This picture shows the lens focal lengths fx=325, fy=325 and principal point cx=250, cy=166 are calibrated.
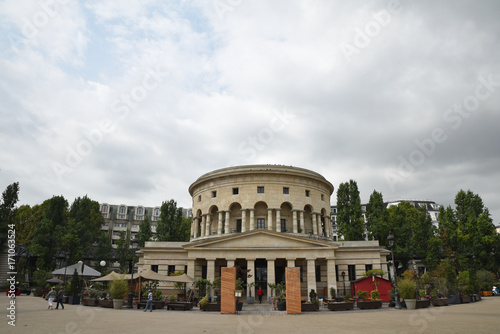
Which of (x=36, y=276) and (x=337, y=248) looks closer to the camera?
(x=337, y=248)


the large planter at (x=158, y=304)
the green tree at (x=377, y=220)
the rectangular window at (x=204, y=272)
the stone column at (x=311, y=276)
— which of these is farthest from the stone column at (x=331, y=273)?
the green tree at (x=377, y=220)

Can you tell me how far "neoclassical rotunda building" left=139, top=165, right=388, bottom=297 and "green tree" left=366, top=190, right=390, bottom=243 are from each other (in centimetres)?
1109

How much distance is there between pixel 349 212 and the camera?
173 ft

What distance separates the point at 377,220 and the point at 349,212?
17.0 ft

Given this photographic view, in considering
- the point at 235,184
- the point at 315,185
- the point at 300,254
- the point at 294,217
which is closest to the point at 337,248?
the point at 300,254

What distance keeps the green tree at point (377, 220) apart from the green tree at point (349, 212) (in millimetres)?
2256

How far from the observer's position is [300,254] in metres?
34.6

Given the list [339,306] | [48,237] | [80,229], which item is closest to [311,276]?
[339,306]

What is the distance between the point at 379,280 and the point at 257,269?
13541 mm

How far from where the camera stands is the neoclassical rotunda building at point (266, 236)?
34562 millimetres

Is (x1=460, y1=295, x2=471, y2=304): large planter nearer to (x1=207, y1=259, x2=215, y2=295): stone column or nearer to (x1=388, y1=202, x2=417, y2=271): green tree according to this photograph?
(x1=388, y1=202, x2=417, y2=271): green tree

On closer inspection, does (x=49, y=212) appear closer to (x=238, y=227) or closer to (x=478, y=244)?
(x=238, y=227)

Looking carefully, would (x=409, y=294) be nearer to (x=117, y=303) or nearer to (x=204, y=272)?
(x=117, y=303)

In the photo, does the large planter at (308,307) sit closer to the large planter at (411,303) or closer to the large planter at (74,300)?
the large planter at (411,303)
